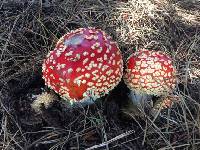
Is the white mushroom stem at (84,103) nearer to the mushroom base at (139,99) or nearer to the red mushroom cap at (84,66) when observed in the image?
the red mushroom cap at (84,66)

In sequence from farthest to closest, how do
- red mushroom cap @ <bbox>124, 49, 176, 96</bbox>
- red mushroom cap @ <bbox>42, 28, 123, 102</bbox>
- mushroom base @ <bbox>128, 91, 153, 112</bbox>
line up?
mushroom base @ <bbox>128, 91, 153, 112</bbox> → red mushroom cap @ <bbox>124, 49, 176, 96</bbox> → red mushroom cap @ <bbox>42, 28, 123, 102</bbox>

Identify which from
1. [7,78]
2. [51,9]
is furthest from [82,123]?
[51,9]

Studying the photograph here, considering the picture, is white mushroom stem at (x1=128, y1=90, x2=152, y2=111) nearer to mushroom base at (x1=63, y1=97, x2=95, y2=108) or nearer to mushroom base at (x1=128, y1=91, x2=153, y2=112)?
mushroom base at (x1=128, y1=91, x2=153, y2=112)

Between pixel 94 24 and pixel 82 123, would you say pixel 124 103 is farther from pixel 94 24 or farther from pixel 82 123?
pixel 94 24

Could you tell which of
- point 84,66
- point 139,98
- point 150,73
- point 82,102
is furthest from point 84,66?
point 139,98

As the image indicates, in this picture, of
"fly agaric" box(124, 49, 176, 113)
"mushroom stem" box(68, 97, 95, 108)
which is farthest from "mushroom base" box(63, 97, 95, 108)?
"fly agaric" box(124, 49, 176, 113)

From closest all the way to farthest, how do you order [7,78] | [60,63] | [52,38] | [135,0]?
[60,63] → [7,78] → [52,38] → [135,0]

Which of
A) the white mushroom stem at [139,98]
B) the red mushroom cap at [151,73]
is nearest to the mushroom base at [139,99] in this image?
the white mushroom stem at [139,98]
